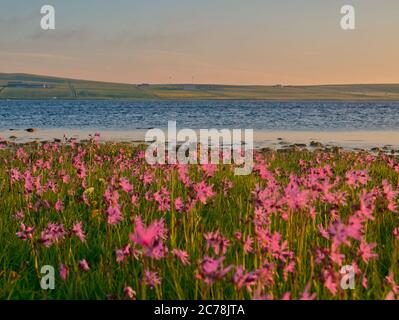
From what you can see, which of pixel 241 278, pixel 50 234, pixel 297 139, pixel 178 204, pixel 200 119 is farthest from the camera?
pixel 200 119

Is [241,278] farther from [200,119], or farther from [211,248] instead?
[200,119]

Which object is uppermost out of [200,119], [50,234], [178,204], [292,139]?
[200,119]

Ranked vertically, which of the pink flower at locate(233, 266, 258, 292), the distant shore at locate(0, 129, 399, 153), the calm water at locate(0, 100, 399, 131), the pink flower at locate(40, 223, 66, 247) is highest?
the calm water at locate(0, 100, 399, 131)

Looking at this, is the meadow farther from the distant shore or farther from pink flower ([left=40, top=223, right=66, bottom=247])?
the distant shore

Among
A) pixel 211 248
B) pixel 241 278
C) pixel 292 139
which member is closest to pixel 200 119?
pixel 292 139

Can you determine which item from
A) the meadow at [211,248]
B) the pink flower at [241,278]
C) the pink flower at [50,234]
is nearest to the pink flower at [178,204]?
the meadow at [211,248]

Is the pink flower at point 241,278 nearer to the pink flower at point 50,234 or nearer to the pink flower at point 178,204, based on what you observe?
the pink flower at point 50,234

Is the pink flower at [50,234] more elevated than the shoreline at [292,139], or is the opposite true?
the pink flower at [50,234]

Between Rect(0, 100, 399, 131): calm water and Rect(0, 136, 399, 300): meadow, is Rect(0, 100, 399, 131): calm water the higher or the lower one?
the higher one

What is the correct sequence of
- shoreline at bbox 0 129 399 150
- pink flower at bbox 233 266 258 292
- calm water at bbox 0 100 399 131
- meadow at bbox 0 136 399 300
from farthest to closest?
calm water at bbox 0 100 399 131
shoreline at bbox 0 129 399 150
meadow at bbox 0 136 399 300
pink flower at bbox 233 266 258 292

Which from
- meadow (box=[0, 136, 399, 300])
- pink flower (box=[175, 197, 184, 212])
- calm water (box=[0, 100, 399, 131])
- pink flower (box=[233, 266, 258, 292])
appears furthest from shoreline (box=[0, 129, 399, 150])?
pink flower (box=[233, 266, 258, 292])

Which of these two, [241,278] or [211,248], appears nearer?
[241,278]

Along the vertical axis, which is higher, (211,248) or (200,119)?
(200,119)

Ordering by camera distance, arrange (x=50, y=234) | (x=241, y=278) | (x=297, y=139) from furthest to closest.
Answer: (x=297, y=139) < (x=50, y=234) < (x=241, y=278)
